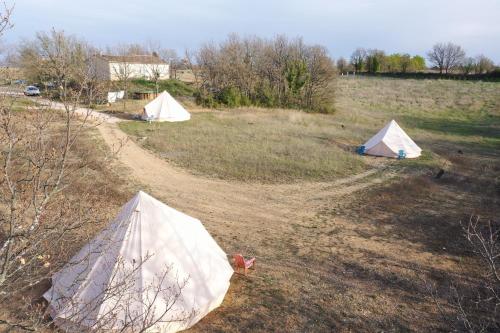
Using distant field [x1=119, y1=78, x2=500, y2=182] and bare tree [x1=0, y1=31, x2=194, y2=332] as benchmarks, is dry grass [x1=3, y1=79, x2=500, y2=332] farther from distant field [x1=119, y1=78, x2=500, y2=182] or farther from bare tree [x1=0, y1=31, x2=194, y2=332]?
bare tree [x1=0, y1=31, x2=194, y2=332]

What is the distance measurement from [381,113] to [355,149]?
18.9 m

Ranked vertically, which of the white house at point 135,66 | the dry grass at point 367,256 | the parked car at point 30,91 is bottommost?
the dry grass at point 367,256

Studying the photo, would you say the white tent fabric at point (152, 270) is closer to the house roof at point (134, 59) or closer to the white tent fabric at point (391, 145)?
the white tent fabric at point (391, 145)

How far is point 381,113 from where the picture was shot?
1608 inches

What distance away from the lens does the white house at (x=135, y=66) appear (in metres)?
45.0

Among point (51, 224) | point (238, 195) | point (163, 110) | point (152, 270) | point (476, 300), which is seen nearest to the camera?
point (51, 224)

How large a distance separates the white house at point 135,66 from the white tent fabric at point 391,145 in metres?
28.1

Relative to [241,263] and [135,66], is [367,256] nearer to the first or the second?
[241,263]

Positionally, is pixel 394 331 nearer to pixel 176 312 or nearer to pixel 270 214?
pixel 176 312

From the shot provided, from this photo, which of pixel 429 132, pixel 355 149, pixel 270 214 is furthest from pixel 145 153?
pixel 429 132

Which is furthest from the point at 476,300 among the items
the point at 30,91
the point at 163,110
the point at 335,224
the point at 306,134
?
the point at 163,110

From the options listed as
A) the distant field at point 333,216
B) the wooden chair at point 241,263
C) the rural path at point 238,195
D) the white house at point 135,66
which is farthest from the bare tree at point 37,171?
the white house at point 135,66

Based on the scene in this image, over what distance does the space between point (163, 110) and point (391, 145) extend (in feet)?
51.0

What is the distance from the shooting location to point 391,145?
22.5 metres
